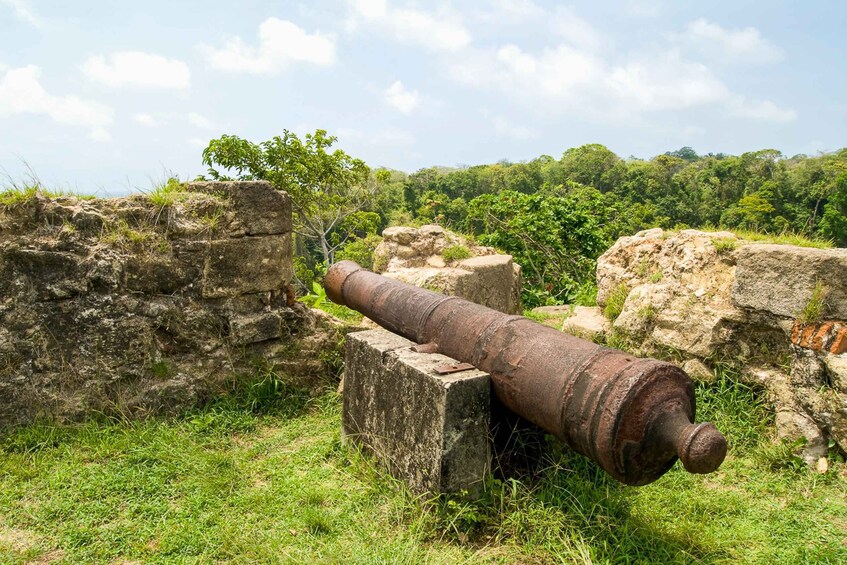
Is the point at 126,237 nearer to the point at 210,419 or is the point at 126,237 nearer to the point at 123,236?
the point at 123,236

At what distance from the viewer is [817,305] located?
3.76 metres

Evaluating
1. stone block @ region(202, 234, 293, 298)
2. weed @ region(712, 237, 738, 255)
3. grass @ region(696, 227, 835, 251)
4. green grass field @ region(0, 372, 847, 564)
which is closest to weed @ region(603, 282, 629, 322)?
weed @ region(712, 237, 738, 255)

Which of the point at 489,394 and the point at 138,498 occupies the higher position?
the point at 489,394

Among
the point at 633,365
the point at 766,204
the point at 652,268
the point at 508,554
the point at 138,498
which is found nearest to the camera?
the point at 633,365

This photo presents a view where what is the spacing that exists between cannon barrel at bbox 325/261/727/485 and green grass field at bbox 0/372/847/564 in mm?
548

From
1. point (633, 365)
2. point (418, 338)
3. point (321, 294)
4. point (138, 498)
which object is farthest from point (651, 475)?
point (321, 294)

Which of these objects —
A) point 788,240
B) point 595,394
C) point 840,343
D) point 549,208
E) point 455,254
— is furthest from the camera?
point 549,208

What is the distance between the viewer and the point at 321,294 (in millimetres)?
8242

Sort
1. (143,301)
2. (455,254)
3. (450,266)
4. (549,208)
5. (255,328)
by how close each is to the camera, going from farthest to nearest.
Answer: (549,208)
(455,254)
(450,266)
(255,328)
(143,301)

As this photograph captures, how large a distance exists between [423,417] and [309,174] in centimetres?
1357

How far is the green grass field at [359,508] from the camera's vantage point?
2.91 m

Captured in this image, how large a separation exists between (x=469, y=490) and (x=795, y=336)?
2.50 metres

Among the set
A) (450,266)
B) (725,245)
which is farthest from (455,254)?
(725,245)

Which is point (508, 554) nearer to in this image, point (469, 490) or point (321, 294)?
→ point (469, 490)
